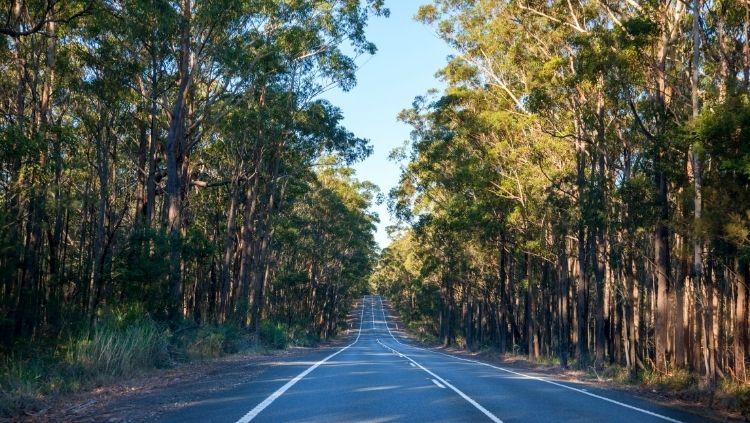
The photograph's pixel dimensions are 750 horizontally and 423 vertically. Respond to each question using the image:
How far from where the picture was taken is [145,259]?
2170 cm

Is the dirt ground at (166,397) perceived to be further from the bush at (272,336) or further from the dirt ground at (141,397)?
the bush at (272,336)

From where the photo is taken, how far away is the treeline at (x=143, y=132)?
18281 mm

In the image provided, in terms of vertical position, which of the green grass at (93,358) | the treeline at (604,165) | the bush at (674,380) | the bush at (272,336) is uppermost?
the treeline at (604,165)

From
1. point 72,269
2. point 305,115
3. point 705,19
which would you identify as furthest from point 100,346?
point 305,115

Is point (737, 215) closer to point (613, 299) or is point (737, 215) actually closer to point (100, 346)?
point (100, 346)

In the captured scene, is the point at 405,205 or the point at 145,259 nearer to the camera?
the point at 145,259

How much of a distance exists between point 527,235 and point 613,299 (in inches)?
Answer: 240

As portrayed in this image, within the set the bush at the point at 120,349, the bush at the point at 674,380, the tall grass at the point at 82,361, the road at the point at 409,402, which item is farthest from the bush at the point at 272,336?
the bush at the point at 674,380

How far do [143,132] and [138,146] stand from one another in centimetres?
186

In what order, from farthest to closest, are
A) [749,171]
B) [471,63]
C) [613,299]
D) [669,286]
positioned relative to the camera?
[613,299] → [471,63] → [669,286] → [749,171]

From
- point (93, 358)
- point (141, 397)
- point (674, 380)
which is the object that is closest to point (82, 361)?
point (93, 358)

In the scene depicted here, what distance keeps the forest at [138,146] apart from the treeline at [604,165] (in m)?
5.70

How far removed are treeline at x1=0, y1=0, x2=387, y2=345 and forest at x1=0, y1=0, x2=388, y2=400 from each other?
80 mm

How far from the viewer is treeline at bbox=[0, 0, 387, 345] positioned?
18281mm
